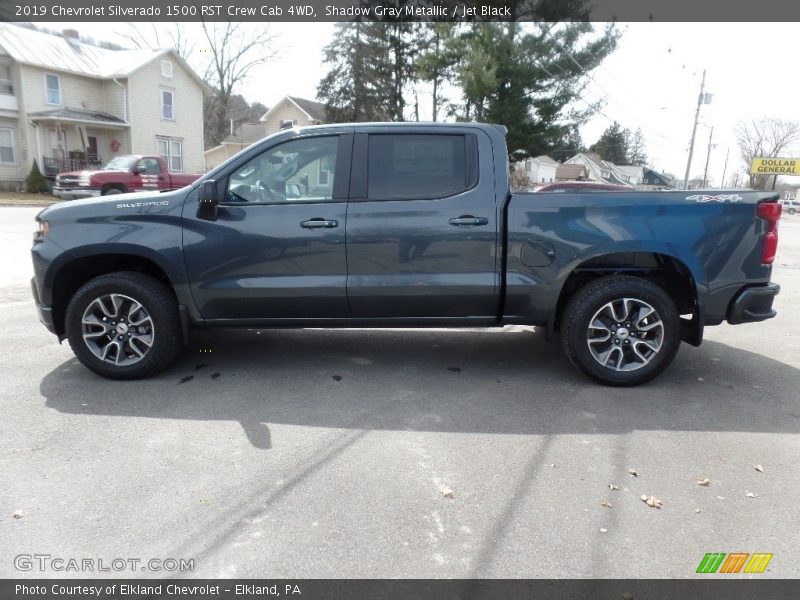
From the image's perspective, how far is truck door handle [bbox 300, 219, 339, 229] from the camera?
461 centimetres

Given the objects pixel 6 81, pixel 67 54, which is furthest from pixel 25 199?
pixel 67 54

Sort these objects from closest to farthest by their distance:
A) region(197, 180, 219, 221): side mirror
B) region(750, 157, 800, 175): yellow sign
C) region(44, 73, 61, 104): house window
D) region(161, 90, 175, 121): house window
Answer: region(197, 180, 219, 221): side mirror
region(44, 73, 61, 104): house window
region(161, 90, 175, 121): house window
region(750, 157, 800, 175): yellow sign

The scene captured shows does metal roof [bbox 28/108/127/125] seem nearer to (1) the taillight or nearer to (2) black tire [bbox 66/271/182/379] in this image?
(2) black tire [bbox 66/271/182/379]

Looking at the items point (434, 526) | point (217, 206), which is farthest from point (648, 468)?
point (217, 206)

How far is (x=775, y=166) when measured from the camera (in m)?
60.1

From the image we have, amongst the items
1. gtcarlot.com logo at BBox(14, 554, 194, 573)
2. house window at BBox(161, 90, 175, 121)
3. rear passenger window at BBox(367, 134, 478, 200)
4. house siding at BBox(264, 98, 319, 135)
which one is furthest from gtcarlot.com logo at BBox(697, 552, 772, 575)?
house siding at BBox(264, 98, 319, 135)

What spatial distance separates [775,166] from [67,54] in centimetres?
6169

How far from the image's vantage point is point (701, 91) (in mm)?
33094

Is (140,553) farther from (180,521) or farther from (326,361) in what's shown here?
(326,361)

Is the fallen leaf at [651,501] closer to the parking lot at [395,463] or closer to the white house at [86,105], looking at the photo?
the parking lot at [395,463]

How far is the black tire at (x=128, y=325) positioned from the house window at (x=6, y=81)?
97.8 ft

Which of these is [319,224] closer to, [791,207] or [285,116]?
[285,116]

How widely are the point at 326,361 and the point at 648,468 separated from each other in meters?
2.83

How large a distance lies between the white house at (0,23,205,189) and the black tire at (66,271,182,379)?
28075 mm
